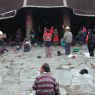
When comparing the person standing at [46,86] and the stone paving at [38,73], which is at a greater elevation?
the person standing at [46,86]

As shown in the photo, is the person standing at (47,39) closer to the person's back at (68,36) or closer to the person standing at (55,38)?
the person's back at (68,36)

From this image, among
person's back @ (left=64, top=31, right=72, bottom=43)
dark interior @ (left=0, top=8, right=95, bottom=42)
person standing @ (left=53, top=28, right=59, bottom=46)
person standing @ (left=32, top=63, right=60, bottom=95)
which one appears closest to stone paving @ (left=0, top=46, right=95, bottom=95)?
person's back @ (left=64, top=31, right=72, bottom=43)

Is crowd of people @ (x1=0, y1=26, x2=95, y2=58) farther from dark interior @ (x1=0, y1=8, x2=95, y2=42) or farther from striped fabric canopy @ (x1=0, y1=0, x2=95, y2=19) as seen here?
dark interior @ (x1=0, y1=8, x2=95, y2=42)

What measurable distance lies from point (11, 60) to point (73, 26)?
1296cm

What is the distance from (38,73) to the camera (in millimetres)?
17531

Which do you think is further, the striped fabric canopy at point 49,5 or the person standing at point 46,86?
the striped fabric canopy at point 49,5

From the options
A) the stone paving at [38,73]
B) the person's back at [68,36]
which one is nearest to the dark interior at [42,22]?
the stone paving at [38,73]

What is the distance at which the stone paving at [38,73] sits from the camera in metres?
14.8

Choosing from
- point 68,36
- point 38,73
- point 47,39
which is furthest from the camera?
point 68,36

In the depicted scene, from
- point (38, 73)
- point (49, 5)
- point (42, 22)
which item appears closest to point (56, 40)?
point (49, 5)

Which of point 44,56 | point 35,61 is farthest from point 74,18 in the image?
point 35,61

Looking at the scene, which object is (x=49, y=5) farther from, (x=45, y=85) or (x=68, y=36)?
(x=45, y=85)

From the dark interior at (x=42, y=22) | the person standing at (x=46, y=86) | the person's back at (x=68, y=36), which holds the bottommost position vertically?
the dark interior at (x=42, y=22)

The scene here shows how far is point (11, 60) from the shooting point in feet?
70.8
